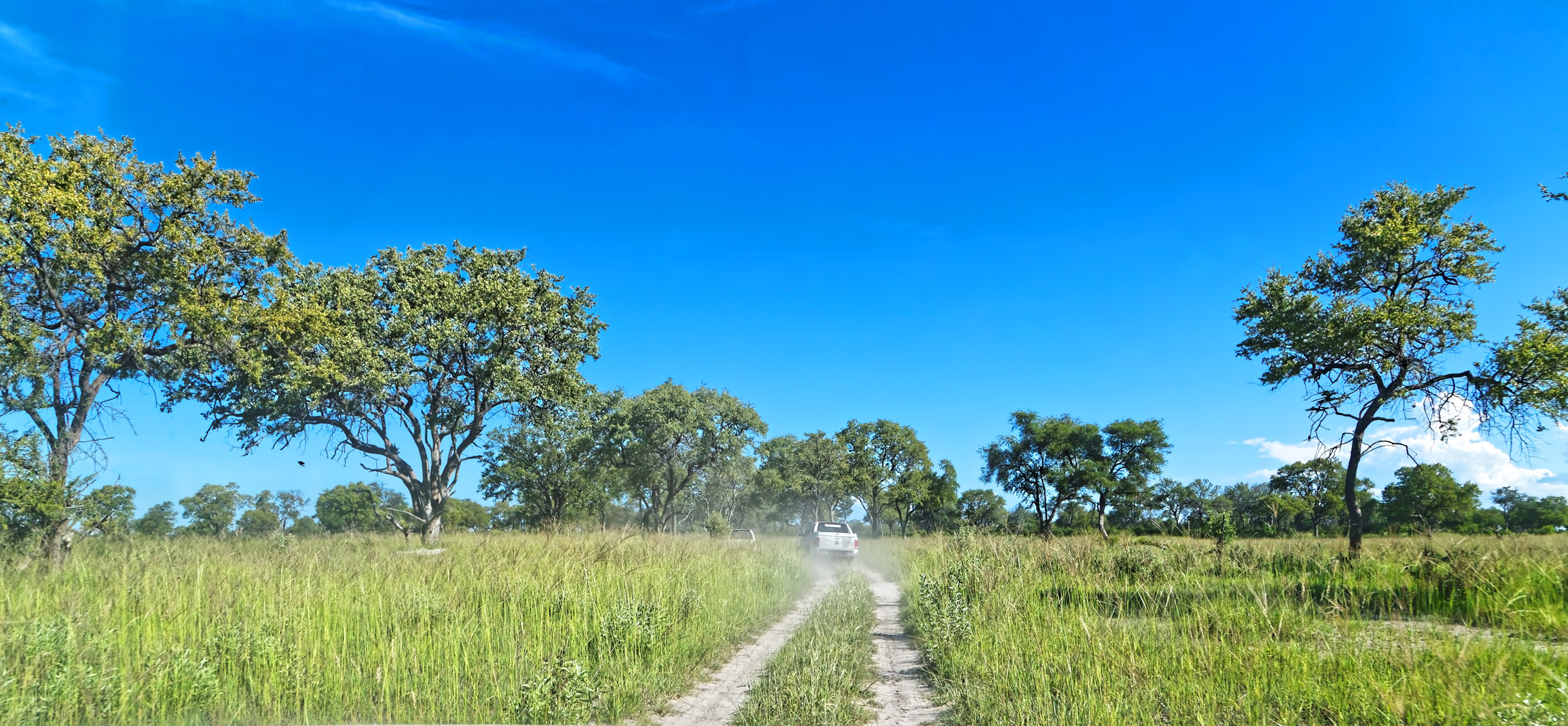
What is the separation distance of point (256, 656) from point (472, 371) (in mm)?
19109

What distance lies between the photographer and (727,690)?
6.64 meters

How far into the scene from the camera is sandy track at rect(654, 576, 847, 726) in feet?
18.8

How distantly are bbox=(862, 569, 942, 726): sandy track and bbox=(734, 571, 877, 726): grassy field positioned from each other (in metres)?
0.14

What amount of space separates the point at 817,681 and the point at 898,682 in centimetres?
148

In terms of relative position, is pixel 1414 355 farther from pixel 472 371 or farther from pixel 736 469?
pixel 736 469

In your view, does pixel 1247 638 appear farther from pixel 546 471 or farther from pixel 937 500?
pixel 937 500

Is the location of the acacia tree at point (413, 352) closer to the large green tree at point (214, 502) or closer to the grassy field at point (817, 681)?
the grassy field at point (817, 681)

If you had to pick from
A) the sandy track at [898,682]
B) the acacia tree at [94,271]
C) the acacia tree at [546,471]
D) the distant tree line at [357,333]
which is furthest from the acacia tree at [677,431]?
the sandy track at [898,682]

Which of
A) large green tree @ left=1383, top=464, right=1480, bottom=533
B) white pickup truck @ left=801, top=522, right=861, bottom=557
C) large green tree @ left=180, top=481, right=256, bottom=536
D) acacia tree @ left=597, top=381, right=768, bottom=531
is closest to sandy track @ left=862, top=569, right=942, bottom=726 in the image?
white pickup truck @ left=801, top=522, right=861, bottom=557

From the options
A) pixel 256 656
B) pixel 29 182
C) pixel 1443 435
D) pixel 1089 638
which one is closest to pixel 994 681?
pixel 1089 638

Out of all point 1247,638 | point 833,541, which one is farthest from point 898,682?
point 833,541

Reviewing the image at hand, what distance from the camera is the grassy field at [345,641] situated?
5.09m

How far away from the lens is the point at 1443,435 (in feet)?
53.9

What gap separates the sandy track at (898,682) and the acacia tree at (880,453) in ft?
182
